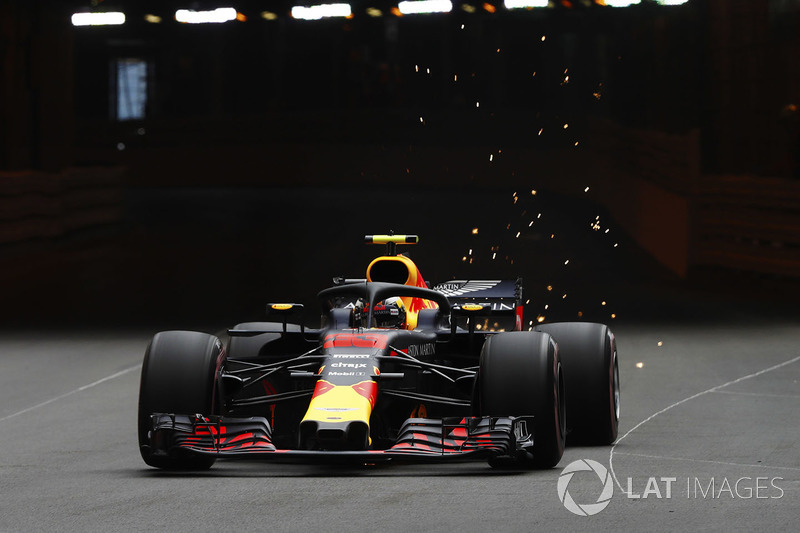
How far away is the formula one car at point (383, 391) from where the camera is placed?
25.7 feet

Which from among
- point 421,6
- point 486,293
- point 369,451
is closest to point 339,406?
point 369,451

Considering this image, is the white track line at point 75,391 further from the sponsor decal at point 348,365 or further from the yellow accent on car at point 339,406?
the yellow accent on car at point 339,406

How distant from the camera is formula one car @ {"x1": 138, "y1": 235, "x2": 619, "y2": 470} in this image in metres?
7.83

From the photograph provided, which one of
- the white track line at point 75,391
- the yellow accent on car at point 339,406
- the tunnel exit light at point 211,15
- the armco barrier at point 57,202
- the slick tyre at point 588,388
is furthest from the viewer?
the tunnel exit light at point 211,15

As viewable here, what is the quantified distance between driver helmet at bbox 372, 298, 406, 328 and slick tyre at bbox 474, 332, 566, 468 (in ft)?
4.74

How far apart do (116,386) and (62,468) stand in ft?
12.2

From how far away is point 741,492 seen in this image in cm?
740

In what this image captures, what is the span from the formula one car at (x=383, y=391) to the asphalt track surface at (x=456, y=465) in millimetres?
182

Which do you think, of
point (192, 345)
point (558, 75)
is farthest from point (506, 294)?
point (558, 75)

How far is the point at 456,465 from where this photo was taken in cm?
844

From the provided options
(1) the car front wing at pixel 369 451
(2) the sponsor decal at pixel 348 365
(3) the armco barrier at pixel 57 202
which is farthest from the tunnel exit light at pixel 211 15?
(1) the car front wing at pixel 369 451

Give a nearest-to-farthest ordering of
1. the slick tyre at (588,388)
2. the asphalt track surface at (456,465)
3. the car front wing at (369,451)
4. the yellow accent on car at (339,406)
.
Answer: the asphalt track surface at (456,465) < the car front wing at (369,451) < the yellow accent on car at (339,406) < the slick tyre at (588,388)

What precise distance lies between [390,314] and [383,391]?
1.27m

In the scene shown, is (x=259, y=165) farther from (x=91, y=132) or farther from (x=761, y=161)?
(x=761, y=161)
